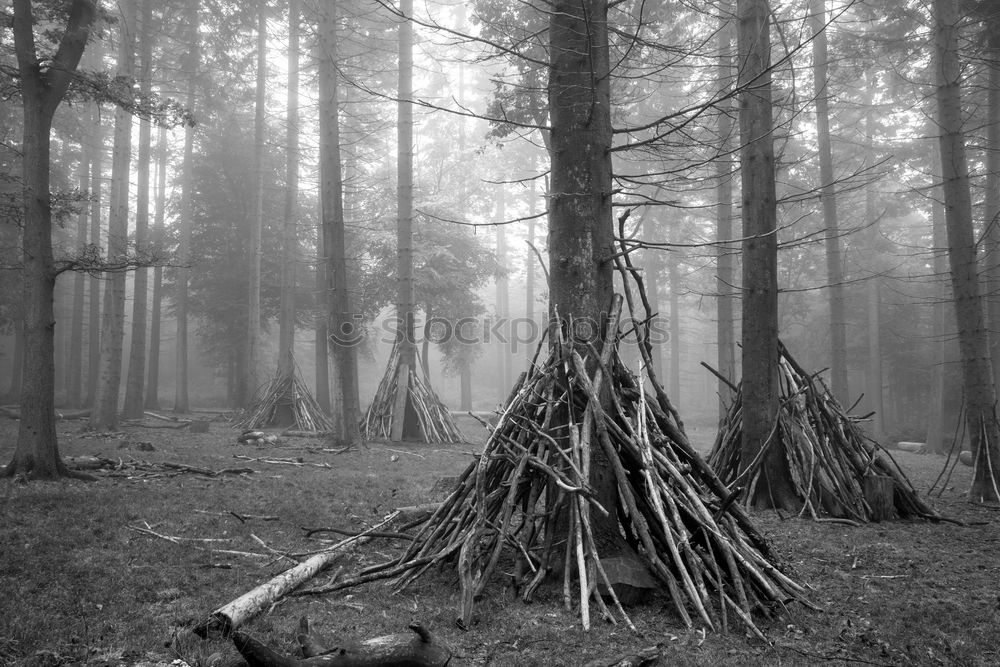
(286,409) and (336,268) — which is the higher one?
(336,268)

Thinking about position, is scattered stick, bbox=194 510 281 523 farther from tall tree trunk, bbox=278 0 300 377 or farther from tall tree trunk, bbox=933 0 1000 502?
tall tree trunk, bbox=278 0 300 377

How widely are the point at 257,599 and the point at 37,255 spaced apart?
19.4ft

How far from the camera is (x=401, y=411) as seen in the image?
13.2 m

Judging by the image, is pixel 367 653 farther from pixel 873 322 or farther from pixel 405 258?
pixel 873 322

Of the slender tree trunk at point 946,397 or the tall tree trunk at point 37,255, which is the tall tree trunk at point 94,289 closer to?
the tall tree trunk at point 37,255

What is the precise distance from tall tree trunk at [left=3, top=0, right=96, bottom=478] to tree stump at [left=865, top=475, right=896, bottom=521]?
8412mm

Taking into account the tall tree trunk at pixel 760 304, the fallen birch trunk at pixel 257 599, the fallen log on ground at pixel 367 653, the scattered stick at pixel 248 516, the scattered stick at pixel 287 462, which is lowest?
the scattered stick at pixel 287 462

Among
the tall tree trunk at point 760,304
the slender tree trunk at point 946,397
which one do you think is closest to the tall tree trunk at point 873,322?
the slender tree trunk at point 946,397

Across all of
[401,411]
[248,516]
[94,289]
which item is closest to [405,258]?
[401,411]

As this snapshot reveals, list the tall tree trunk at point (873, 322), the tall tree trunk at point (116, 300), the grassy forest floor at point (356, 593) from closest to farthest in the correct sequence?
the grassy forest floor at point (356, 593) → the tall tree trunk at point (116, 300) → the tall tree trunk at point (873, 322)

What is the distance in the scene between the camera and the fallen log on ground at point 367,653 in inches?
90.8

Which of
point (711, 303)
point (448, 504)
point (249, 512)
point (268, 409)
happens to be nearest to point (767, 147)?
point (448, 504)

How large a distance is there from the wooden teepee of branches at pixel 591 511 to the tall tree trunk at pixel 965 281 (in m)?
5.41

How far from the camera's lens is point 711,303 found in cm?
3347
